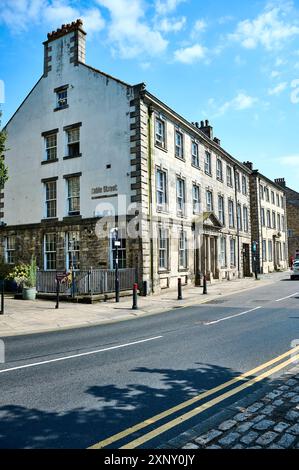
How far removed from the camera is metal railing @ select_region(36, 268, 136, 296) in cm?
1750

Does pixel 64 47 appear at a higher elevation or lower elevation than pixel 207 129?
higher

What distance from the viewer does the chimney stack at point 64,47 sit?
74.8 feet

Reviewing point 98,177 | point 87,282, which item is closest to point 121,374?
point 87,282

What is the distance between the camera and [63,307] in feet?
50.7

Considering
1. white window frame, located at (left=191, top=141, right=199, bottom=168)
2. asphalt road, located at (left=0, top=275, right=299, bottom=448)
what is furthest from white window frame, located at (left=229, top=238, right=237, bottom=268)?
asphalt road, located at (left=0, top=275, right=299, bottom=448)

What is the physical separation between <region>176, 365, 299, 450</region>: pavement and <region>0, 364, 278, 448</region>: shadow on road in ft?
1.66

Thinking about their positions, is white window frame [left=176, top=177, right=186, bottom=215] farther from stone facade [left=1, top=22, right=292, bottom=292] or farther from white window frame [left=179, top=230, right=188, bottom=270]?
white window frame [left=179, top=230, right=188, bottom=270]

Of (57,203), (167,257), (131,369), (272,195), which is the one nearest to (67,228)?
(57,203)

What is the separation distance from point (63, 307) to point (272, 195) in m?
39.5

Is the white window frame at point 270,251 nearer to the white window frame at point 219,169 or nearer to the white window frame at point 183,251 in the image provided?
the white window frame at point 219,169

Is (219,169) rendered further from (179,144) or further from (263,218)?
(263,218)

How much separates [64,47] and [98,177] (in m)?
9.51

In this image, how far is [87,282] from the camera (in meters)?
17.5

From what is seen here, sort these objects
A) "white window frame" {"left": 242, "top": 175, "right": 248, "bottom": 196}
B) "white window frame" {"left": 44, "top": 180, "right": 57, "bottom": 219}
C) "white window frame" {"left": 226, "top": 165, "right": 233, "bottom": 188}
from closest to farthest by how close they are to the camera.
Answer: "white window frame" {"left": 44, "top": 180, "right": 57, "bottom": 219} → "white window frame" {"left": 226, "top": 165, "right": 233, "bottom": 188} → "white window frame" {"left": 242, "top": 175, "right": 248, "bottom": 196}
